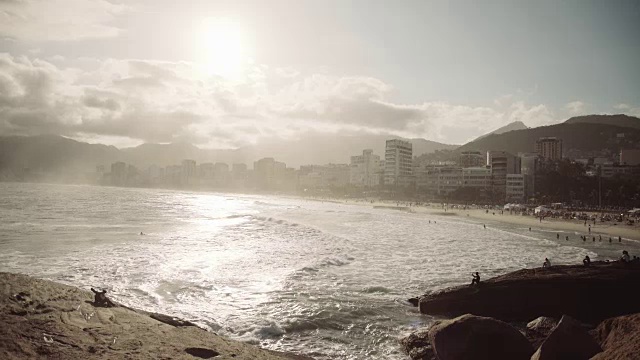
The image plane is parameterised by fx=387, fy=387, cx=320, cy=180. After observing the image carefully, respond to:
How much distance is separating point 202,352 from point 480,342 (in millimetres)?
6327

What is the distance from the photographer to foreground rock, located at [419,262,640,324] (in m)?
12.6

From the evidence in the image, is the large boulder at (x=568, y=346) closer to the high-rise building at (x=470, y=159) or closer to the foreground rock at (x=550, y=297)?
the foreground rock at (x=550, y=297)

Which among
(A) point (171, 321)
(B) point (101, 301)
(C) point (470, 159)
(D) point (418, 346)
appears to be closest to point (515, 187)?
(C) point (470, 159)

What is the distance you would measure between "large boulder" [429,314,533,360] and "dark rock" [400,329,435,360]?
682 millimetres

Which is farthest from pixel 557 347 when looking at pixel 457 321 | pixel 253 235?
pixel 253 235

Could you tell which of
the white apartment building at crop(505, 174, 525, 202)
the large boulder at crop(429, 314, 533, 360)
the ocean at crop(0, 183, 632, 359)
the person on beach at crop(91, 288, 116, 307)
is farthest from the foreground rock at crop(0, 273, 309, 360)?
the white apartment building at crop(505, 174, 525, 202)

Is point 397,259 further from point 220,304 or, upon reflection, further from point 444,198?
point 444,198

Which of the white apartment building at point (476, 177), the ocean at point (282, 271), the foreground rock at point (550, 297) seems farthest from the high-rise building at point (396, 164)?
the foreground rock at point (550, 297)

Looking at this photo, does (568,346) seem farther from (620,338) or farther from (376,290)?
(376,290)

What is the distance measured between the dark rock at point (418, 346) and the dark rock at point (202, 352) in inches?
200

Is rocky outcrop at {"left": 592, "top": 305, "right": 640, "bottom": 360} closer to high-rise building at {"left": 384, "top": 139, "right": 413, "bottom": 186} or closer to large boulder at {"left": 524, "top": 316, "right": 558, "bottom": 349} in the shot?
large boulder at {"left": 524, "top": 316, "right": 558, "bottom": 349}

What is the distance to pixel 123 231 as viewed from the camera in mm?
35469

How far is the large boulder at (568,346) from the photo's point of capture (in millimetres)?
7770

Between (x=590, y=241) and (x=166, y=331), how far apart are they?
4292 centimetres
